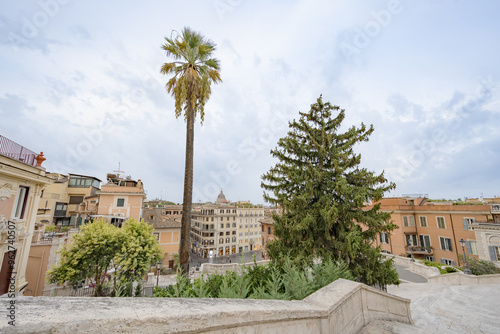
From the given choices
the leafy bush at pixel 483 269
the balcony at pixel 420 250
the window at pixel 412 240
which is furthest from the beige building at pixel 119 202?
the window at pixel 412 240

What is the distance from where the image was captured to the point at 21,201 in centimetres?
1186

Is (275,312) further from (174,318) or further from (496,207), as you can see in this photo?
(496,207)

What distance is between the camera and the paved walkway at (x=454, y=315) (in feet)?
15.4

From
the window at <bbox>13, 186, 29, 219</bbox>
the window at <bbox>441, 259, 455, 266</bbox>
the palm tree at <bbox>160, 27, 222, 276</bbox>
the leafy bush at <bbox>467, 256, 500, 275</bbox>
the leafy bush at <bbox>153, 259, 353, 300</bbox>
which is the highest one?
the palm tree at <bbox>160, 27, 222, 276</bbox>

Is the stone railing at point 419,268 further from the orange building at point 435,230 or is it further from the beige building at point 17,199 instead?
the beige building at point 17,199

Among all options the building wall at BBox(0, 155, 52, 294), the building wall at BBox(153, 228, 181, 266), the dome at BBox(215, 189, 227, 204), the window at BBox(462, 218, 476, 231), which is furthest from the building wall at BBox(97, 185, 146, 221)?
the dome at BBox(215, 189, 227, 204)

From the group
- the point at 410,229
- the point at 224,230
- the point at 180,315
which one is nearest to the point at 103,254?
the point at 180,315

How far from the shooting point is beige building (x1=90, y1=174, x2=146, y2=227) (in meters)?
26.6

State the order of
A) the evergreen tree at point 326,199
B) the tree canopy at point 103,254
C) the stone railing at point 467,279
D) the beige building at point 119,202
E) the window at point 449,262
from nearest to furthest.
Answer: the evergreen tree at point 326,199
the tree canopy at point 103,254
the stone railing at point 467,279
the window at point 449,262
the beige building at point 119,202

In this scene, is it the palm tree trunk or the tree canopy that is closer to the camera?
the palm tree trunk

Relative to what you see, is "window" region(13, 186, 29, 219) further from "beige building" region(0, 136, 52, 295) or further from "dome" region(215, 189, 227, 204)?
"dome" region(215, 189, 227, 204)

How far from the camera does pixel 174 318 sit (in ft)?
5.68

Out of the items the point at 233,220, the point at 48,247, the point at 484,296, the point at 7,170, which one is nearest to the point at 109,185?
the point at 48,247

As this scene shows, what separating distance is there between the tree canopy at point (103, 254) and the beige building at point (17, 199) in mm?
2026
